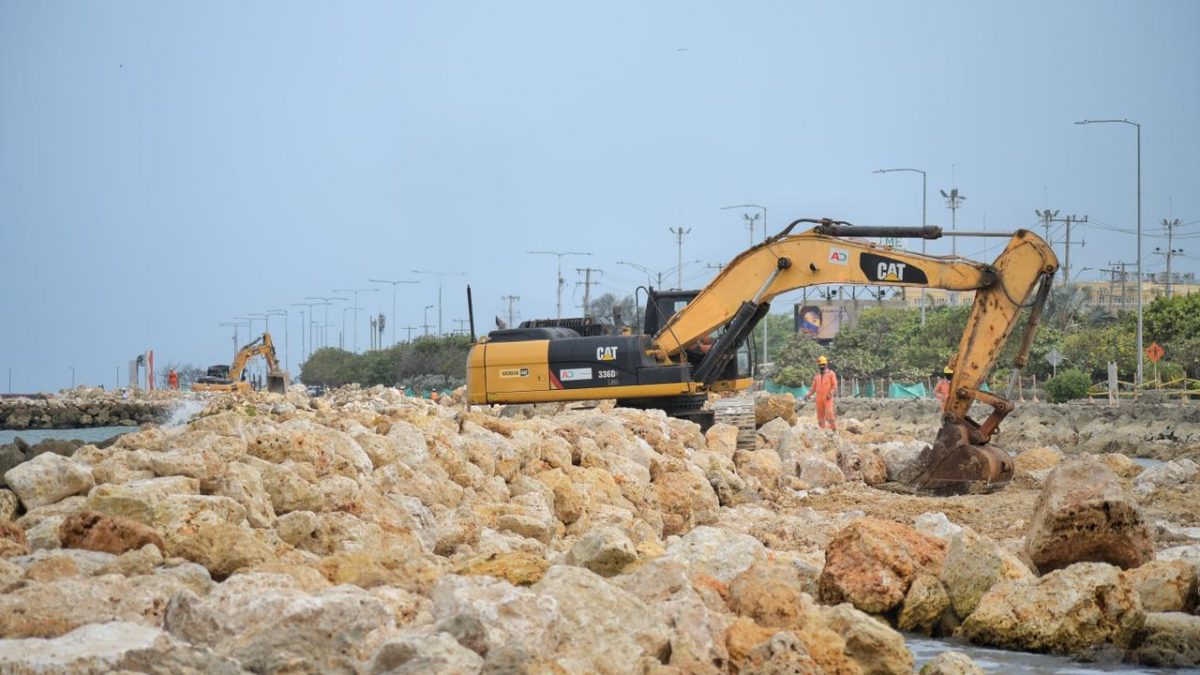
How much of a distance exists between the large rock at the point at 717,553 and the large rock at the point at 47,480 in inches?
166

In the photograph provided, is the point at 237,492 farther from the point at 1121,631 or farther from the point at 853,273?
the point at 853,273

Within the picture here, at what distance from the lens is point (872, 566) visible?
1009 cm

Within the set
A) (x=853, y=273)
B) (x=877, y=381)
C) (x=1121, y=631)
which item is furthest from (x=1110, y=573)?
(x=877, y=381)

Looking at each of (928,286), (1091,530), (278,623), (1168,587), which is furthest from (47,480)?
(928,286)

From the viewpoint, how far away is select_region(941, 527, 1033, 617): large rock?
10.1 m

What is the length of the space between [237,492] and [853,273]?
36.4ft

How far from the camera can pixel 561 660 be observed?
275 inches

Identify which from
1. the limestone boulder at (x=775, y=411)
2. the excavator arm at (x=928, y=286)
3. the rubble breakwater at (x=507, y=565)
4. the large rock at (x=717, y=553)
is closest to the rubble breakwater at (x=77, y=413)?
the limestone boulder at (x=775, y=411)

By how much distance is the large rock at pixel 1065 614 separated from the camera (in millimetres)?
9422

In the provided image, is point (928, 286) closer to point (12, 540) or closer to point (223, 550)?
point (223, 550)

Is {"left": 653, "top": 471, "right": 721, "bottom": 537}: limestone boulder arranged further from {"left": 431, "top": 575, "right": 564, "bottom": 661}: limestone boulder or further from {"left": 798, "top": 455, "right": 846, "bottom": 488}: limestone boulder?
{"left": 431, "top": 575, "right": 564, "bottom": 661}: limestone boulder

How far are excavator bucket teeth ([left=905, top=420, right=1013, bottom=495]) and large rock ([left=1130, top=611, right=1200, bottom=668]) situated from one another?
8194mm

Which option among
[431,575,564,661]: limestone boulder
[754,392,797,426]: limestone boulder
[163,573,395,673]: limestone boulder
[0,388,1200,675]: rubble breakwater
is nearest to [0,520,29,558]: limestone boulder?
[0,388,1200,675]: rubble breakwater

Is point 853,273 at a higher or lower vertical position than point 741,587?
higher
